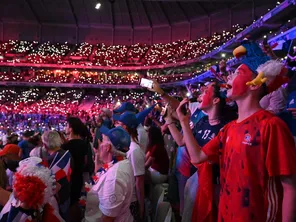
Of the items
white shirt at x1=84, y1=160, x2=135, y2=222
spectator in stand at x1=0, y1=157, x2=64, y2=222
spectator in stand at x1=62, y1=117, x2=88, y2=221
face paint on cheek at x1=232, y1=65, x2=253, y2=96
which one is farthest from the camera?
spectator in stand at x1=62, y1=117, x2=88, y2=221

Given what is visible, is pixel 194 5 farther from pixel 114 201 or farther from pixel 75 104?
pixel 114 201

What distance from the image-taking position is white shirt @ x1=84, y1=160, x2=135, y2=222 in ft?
9.98

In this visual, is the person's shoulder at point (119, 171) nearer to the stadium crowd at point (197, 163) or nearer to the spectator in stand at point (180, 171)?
the stadium crowd at point (197, 163)

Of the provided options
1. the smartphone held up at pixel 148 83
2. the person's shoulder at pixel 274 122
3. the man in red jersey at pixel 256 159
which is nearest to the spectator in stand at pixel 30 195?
the smartphone held up at pixel 148 83

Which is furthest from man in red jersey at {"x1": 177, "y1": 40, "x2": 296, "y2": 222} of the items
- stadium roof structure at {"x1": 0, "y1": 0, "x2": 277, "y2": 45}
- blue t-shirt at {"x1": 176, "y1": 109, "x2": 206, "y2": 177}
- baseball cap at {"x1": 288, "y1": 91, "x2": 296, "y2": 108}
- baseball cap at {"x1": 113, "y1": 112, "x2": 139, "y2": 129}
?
stadium roof structure at {"x1": 0, "y1": 0, "x2": 277, "y2": 45}

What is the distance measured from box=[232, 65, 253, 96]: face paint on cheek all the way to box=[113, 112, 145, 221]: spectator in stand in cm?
209

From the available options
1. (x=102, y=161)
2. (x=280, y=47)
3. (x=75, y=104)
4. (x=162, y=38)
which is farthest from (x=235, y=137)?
(x=162, y=38)

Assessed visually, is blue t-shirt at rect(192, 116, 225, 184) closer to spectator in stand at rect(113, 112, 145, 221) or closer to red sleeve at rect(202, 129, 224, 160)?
red sleeve at rect(202, 129, 224, 160)

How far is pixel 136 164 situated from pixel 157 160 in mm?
1245

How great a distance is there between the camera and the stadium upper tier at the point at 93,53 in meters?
40.1

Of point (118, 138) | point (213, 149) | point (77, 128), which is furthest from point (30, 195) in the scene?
point (77, 128)

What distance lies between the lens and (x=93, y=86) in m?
40.1

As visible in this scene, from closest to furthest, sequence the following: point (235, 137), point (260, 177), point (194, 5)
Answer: point (260, 177)
point (235, 137)
point (194, 5)

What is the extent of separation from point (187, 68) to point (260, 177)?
36996 mm
